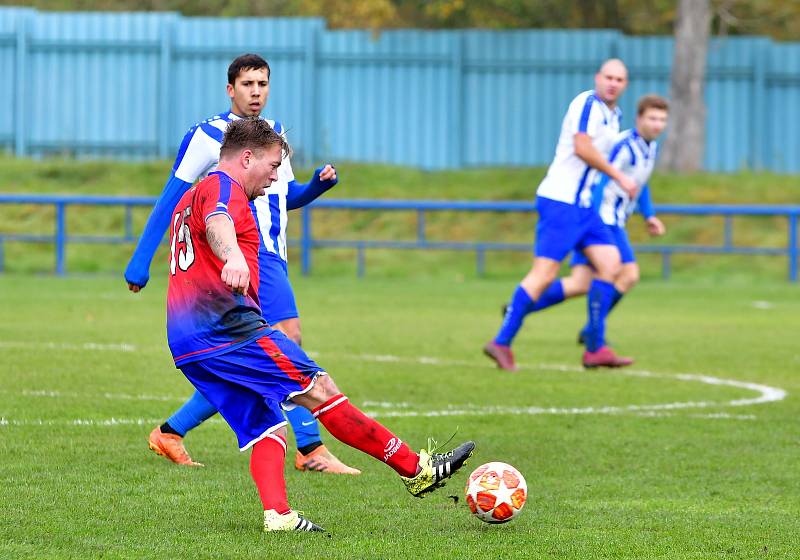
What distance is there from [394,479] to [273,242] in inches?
52.9

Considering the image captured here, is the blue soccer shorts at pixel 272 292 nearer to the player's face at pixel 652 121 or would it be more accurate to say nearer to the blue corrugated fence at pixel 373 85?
the player's face at pixel 652 121

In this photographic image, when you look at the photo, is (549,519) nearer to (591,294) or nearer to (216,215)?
(216,215)

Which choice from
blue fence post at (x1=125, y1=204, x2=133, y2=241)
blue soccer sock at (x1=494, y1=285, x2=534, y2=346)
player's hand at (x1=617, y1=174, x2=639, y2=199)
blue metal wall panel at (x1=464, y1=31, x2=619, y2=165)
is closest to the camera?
player's hand at (x1=617, y1=174, x2=639, y2=199)

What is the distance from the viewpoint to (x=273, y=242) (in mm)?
7668

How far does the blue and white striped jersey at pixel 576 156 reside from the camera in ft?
38.2

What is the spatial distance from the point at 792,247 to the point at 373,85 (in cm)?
878

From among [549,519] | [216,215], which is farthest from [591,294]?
[216,215]

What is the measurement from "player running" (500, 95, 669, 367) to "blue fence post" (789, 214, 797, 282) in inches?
365

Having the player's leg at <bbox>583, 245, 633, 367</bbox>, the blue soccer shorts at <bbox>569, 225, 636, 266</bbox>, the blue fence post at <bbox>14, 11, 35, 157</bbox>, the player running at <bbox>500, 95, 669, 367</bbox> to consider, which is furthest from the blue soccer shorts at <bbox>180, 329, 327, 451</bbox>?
the blue fence post at <bbox>14, 11, 35, 157</bbox>

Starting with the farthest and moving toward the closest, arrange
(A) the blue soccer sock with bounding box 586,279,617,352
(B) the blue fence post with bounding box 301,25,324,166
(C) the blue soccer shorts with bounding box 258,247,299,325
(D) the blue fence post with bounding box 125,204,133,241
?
1. (B) the blue fence post with bounding box 301,25,324,166
2. (D) the blue fence post with bounding box 125,204,133,241
3. (A) the blue soccer sock with bounding box 586,279,617,352
4. (C) the blue soccer shorts with bounding box 258,247,299,325

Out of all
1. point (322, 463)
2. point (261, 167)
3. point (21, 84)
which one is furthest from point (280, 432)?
point (21, 84)

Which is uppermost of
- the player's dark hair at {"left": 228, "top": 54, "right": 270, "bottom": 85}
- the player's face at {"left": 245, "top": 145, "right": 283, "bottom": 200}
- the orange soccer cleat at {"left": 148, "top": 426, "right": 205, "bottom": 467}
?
the player's dark hair at {"left": 228, "top": 54, "right": 270, "bottom": 85}

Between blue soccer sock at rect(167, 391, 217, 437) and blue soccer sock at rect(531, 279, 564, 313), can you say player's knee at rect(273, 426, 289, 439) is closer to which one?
blue soccer sock at rect(167, 391, 217, 437)

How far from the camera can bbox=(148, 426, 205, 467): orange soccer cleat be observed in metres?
7.32
